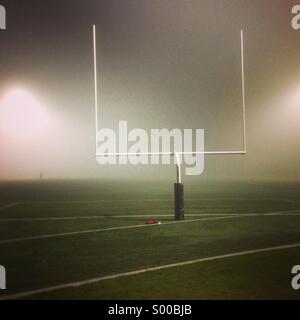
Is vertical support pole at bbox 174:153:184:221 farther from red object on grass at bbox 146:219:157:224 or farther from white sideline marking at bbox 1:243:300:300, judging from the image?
white sideline marking at bbox 1:243:300:300

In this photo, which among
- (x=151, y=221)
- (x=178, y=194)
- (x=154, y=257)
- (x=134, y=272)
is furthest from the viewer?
(x=151, y=221)

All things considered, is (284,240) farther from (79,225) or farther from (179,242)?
(79,225)

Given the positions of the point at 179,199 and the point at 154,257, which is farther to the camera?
the point at 179,199

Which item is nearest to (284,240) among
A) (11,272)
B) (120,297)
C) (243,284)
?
(243,284)

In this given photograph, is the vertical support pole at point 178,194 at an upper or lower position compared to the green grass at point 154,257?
upper

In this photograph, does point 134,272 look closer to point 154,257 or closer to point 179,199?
point 154,257

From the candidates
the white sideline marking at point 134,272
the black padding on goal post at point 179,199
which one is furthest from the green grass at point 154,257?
the black padding on goal post at point 179,199

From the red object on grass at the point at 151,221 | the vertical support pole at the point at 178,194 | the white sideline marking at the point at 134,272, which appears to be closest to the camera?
the white sideline marking at the point at 134,272

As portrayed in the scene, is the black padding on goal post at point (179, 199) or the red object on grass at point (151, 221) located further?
the red object on grass at point (151, 221)

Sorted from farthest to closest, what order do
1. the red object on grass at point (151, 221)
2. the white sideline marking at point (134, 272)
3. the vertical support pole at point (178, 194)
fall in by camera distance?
1. the red object on grass at point (151, 221)
2. the vertical support pole at point (178, 194)
3. the white sideline marking at point (134, 272)

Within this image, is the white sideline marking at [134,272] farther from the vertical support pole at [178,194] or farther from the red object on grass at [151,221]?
the red object on grass at [151,221]

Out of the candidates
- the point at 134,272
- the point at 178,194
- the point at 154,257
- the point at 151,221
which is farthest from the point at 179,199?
the point at 134,272

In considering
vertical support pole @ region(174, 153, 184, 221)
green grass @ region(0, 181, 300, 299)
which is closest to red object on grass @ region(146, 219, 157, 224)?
green grass @ region(0, 181, 300, 299)

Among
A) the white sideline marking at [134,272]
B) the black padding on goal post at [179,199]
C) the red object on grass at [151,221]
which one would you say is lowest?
the white sideline marking at [134,272]
